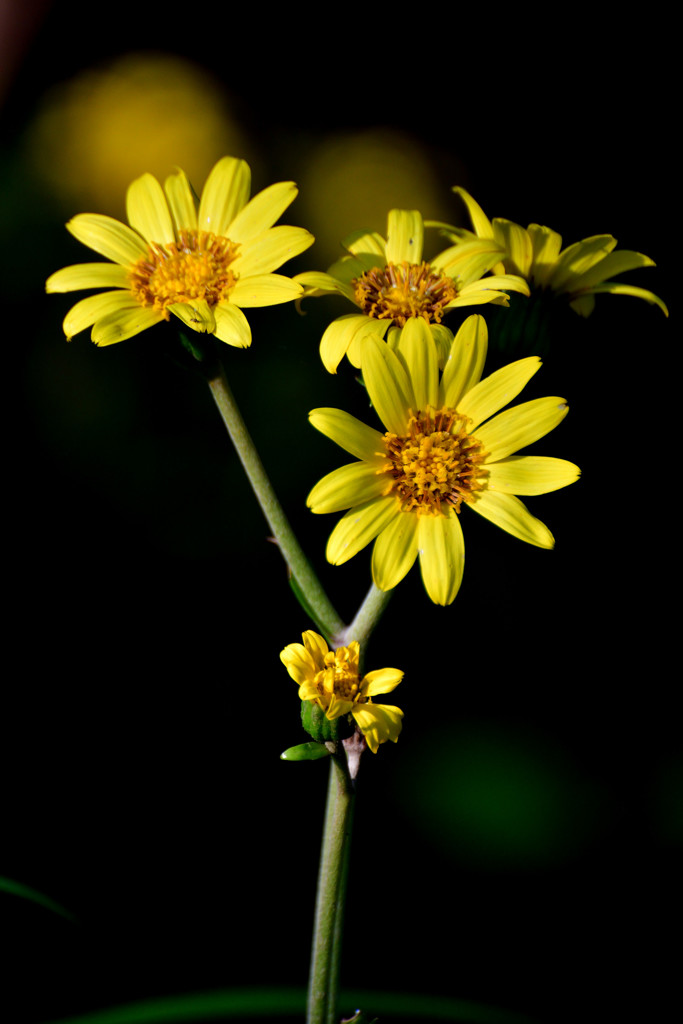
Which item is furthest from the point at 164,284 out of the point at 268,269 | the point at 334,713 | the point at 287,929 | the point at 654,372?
the point at 654,372

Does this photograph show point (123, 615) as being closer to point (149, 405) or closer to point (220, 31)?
point (149, 405)

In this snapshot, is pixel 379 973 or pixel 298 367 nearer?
pixel 379 973

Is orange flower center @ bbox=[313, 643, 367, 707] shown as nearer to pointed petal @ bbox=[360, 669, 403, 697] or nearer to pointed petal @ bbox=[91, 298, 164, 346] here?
pointed petal @ bbox=[360, 669, 403, 697]

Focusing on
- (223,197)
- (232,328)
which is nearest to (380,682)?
(232,328)

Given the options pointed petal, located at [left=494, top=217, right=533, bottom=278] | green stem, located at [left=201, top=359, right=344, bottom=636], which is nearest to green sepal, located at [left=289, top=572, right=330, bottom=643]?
green stem, located at [left=201, top=359, right=344, bottom=636]

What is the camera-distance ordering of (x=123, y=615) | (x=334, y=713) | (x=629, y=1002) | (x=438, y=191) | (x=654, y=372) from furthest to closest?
(x=438, y=191)
(x=654, y=372)
(x=123, y=615)
(x=629, y=1002)
(x=334, y=713)

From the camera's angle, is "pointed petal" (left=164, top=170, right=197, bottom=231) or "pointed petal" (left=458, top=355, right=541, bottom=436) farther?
"pointed petal" (left=164, top=170, right=197, bottom=231)

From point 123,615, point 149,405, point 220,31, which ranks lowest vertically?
point 123,615
